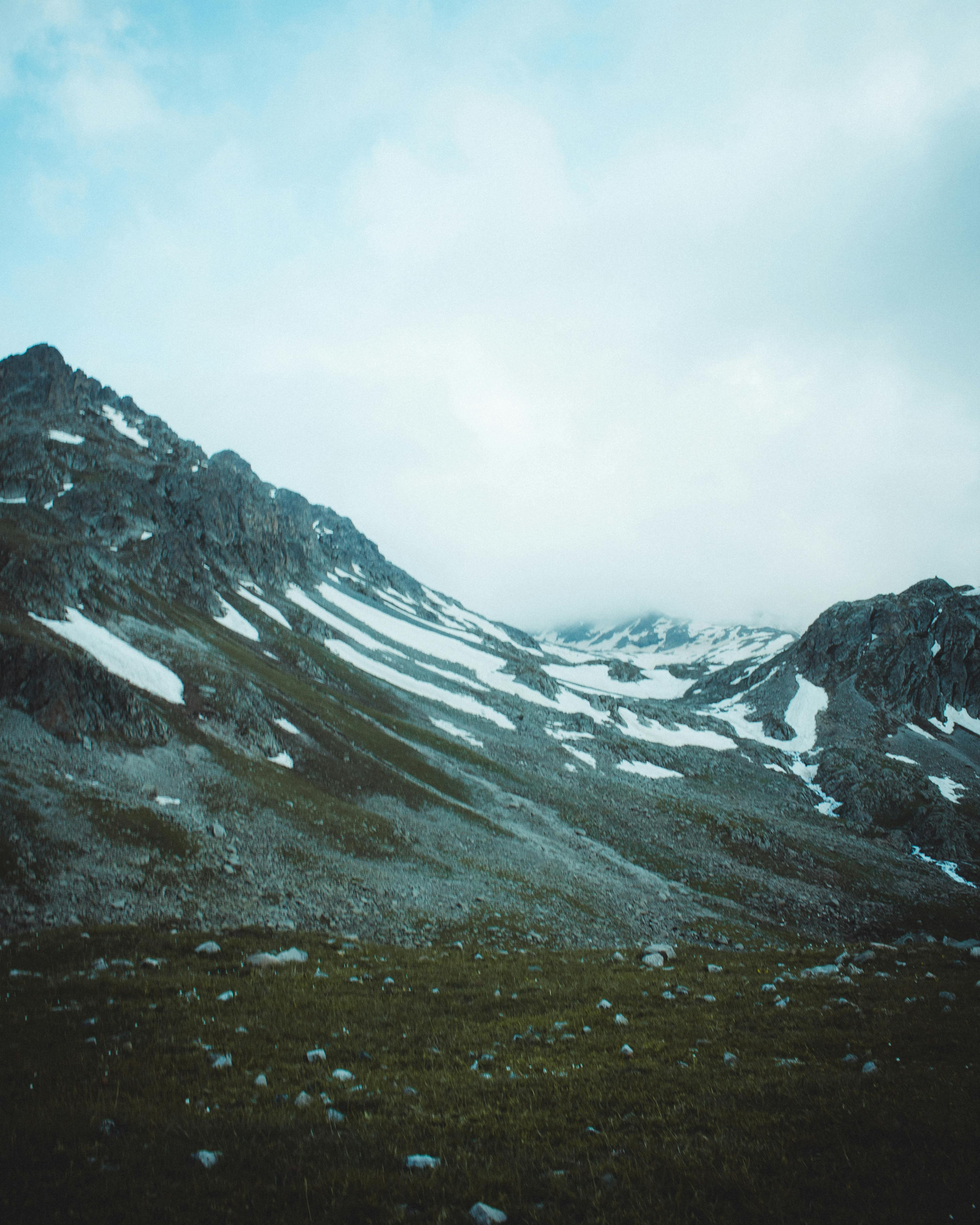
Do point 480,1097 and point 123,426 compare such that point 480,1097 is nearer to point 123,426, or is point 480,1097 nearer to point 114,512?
point 114,512

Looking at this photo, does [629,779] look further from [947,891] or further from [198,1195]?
[198,1195]

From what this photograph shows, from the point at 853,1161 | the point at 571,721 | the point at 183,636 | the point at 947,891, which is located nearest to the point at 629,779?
the point at 571,721

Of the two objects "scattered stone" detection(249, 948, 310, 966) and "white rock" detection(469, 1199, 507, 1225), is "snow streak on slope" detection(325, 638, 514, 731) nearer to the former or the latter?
"scattered stone" detection(249, 948, 310, 966)

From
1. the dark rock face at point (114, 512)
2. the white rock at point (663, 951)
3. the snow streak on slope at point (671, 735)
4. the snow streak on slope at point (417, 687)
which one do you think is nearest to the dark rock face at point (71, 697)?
the dark rock face at point (114, 512)

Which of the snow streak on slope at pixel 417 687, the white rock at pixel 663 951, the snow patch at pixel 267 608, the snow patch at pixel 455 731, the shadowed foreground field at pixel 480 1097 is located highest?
the shadowed foreground field at pixel 480 1097

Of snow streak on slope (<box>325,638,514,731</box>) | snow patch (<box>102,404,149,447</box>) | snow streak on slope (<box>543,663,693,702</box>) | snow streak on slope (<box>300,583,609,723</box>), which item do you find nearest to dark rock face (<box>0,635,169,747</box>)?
snow streak on slope (<box>325,638,514,731</box>)

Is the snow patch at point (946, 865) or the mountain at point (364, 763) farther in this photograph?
the snow patch at point (946, 865)

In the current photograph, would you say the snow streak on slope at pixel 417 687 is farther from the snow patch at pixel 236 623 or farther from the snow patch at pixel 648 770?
the snow patch at pixel 648 770

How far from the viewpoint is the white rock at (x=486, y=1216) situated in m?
6.29

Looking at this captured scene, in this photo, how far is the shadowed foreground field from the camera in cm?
677

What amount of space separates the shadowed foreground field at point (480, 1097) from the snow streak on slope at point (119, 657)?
33713 millimetres

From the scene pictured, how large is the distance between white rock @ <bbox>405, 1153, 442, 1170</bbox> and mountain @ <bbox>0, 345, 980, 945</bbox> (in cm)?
2097

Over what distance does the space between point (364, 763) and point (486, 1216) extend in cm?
4959

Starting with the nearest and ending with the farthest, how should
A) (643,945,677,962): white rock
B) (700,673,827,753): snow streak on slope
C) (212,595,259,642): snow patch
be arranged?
(643,945,677,962): white rock < (212,595,259,642): snow patch < (700,673,827,753): snow streak on slope
